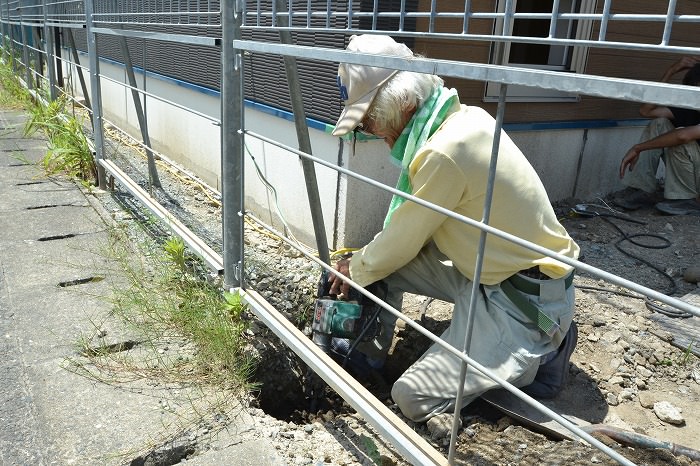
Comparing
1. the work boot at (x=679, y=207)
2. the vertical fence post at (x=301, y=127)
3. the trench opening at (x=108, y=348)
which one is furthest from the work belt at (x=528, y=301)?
the work boot at (x=679, y=207)

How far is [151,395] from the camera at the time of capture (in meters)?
2.37

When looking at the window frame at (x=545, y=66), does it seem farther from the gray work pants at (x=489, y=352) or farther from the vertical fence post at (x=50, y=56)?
the vertical fence post at (x=50, y=56)

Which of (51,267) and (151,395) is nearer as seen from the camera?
(151,395)

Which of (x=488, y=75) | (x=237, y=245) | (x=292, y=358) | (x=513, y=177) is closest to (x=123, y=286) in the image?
(x=237, y=245)

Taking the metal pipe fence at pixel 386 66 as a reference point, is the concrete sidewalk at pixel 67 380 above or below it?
below

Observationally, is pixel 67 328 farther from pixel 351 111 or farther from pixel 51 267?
pixel 351 111

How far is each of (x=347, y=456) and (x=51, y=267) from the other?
7.41 feet

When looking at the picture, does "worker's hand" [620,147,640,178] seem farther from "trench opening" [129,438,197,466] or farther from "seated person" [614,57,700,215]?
"trench opening" [129,438,197,466]

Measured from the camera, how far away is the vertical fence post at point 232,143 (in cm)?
251

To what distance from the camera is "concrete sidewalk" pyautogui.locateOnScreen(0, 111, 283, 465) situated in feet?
6.79

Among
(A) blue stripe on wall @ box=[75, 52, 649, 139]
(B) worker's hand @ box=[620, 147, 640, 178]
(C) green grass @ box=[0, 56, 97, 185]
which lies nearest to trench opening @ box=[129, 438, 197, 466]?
(A) blue stripe on wall @ box=[75, 52, 649, 139]

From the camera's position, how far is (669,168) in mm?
5336

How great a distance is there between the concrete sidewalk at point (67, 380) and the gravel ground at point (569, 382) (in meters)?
0.20

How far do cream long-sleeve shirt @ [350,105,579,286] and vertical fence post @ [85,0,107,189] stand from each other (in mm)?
3135
